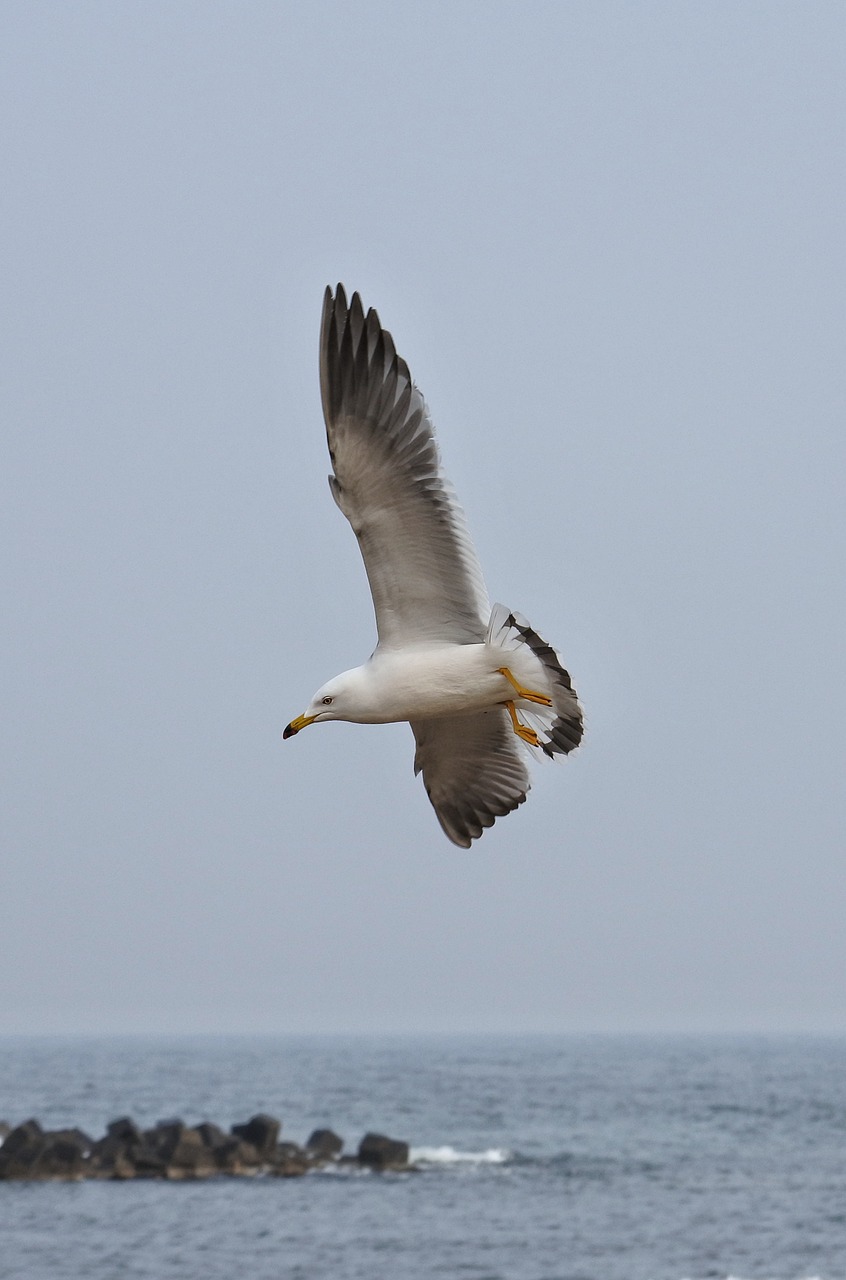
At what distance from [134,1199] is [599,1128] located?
26.7 m

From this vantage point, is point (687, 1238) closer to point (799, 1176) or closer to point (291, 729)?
point (799, 1176)

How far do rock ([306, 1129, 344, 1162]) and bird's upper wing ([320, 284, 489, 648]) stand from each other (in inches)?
1590

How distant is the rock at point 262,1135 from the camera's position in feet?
146

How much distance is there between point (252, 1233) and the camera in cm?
3806

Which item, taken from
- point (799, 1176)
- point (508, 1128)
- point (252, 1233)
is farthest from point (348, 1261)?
point (508, 1128)

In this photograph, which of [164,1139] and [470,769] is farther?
[164,1139]

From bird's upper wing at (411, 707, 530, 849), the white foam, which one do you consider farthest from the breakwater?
bird's upper wing at (411, 707, 530, 849)

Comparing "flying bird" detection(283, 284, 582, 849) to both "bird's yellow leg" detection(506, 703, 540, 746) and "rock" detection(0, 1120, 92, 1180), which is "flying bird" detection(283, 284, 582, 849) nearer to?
"bird's yellow leg" detection(506, 703, 540, 746)

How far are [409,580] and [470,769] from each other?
4.97 feet

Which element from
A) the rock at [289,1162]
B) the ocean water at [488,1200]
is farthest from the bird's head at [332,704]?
the rock at [289,1162]

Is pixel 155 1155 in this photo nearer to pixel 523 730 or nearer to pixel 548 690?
pixel 523 730

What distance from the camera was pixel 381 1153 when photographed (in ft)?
153

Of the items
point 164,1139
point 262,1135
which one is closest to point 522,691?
point 262,1135

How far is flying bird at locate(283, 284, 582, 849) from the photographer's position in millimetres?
7102
